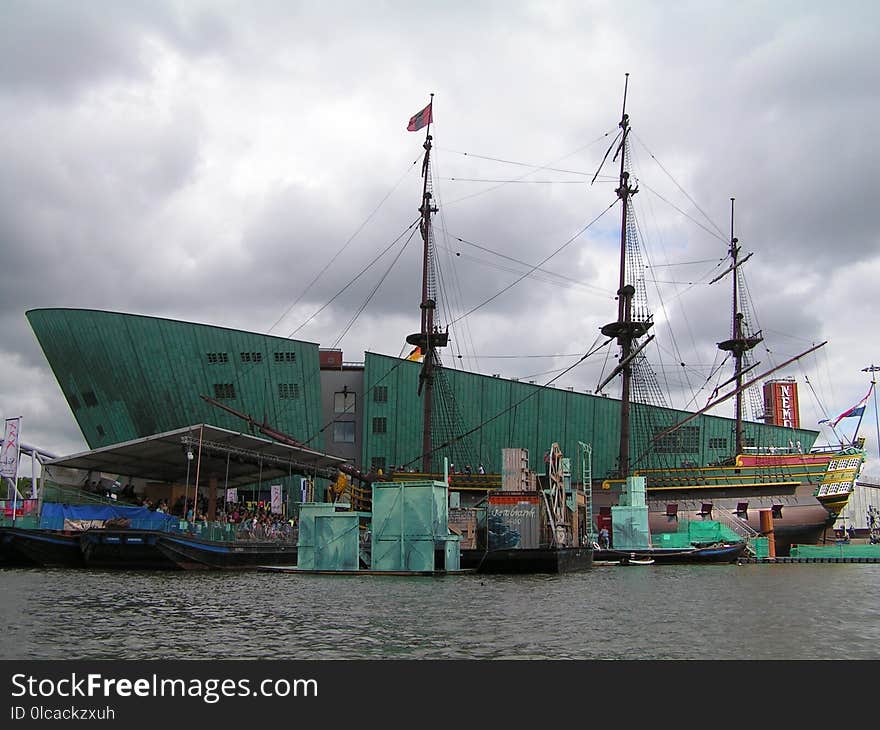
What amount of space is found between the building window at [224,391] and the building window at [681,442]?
34.6 metres

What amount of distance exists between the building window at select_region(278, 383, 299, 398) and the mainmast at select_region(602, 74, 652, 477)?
24.9m

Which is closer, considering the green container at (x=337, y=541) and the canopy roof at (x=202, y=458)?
the green container at (x=337, y=541)

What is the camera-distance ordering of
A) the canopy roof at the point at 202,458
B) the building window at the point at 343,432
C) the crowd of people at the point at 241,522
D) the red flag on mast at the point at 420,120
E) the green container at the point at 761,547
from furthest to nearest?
1. the building window at the point at 343,432
2. the red flag on mast at the point at 420,120
3. the green container at the point at 761,547
4. the canopy roof at the point at 202,458
5. the crowd of people at the point at 241,522

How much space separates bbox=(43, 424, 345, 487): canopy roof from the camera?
145 feet

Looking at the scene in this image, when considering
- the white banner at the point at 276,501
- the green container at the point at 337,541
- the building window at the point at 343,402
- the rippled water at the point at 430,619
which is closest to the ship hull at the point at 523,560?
the rippled water at the point at 430,619

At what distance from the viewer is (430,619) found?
61.6 ft

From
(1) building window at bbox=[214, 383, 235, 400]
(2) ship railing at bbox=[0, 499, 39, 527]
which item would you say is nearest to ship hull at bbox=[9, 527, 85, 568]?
(2) ship railing at bbox=[0, 499, 39, 527]

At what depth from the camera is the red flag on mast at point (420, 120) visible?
61.2 m

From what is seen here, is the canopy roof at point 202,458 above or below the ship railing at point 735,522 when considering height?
above

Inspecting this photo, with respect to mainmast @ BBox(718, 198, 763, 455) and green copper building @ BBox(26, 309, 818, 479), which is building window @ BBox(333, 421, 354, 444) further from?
mainmast @ BBox(718, 198, 763, 455)

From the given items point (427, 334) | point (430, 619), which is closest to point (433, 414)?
point (427, 334)

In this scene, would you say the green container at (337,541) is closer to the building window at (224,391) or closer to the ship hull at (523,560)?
the ship hull at (523,560)

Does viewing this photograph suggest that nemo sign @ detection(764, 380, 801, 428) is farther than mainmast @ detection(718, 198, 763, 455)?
Yes
